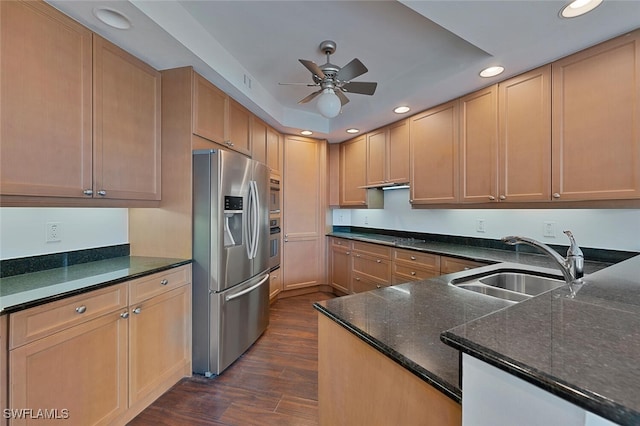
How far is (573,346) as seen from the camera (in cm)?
50

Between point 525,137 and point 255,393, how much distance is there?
2765 mm

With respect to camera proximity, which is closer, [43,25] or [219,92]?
[43,25]

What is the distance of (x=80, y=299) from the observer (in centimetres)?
137

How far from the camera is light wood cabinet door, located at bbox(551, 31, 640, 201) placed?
169cm

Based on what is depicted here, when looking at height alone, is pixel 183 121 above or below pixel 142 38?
below

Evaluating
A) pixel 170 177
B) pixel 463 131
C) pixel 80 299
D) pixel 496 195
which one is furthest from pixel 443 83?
pixel 80 299

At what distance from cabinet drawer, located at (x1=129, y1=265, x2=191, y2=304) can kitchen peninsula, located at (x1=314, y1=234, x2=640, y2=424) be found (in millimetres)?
1200

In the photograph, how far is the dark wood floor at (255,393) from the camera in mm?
1711

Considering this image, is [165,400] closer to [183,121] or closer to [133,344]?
[133,344]

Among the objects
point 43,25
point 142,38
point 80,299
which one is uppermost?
point 142,38

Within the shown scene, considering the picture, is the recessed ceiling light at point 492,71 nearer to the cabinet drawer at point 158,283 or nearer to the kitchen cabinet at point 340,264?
the kitchen cabinet at point 340,264

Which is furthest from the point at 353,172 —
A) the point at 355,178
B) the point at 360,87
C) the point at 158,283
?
the point at 158,283

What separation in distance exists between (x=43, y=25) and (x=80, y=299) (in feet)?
4.62

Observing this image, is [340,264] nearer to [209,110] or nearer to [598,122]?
[209,110]
